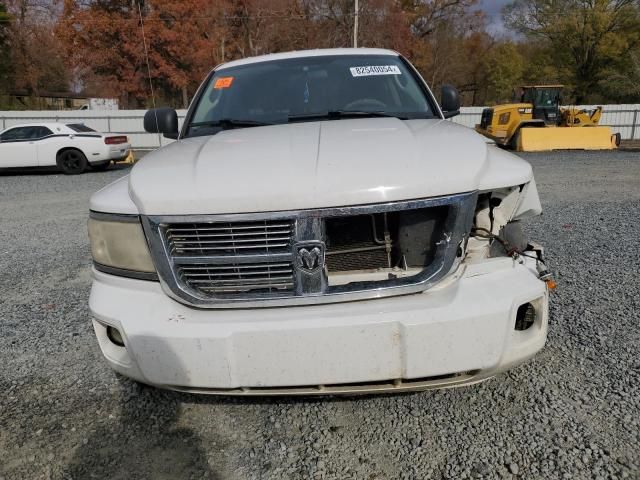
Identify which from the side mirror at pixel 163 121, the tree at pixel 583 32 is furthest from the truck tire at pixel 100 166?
the tree at pixel 583 32

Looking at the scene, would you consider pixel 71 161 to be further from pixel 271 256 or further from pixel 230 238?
pixel 271 256

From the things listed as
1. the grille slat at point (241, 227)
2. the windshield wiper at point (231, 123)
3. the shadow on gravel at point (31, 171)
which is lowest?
the shadow on gravel at point (31, 171)

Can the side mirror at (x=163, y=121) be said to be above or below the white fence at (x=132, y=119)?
above

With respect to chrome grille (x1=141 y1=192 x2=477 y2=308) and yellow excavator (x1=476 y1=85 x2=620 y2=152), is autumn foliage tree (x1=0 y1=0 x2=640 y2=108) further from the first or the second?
chrome grille (x1=141 y1=192 x2=477 y2=308)

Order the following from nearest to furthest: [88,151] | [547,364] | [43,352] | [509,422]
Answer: [509,422], [547,364], [43,352], [88,151]

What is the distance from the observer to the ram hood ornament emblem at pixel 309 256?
5.78 feet

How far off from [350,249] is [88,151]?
13.1 metres

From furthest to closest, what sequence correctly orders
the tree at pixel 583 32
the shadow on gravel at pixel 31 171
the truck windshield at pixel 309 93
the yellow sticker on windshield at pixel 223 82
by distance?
the tree at pixel 583 32
the shadow on gravel at pixel 31 171
the yellow sticker on windshield at pixel 223 82
the truck windshield at pixel 309 93

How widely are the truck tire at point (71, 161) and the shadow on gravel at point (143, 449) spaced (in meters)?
12.6

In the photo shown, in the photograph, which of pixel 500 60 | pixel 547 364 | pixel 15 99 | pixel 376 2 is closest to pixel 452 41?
pixel 500 60

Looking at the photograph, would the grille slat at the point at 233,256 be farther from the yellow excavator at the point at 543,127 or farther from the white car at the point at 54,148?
the yellow excavator at the point at 543,127

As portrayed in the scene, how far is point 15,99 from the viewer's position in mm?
35062

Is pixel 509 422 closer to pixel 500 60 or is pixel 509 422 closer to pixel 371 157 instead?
pixel 371 157

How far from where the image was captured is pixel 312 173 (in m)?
1.79
